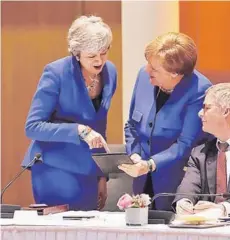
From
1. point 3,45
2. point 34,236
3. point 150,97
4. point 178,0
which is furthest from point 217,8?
point 34,236

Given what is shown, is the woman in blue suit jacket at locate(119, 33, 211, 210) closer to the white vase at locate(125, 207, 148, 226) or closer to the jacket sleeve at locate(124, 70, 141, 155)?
the jacket sleeve at locate(124, 70, 141, 155)

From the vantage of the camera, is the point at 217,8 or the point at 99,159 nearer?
the point at 99,159

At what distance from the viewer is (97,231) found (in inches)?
115

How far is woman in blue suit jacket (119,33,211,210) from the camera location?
3.63 m

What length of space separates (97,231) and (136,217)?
0.17 meters

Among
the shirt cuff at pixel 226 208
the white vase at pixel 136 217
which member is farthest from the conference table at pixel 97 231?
the shirt cuff at pixel 226 208

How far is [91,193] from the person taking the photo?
3867 millimetres

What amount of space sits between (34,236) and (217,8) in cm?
340

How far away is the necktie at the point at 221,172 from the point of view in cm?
340

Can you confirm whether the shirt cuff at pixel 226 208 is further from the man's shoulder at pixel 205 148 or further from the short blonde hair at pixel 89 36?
the short blonde hair at pixel 89 36

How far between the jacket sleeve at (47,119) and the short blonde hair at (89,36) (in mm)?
177

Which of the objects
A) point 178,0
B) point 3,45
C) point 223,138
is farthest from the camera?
point 3,45

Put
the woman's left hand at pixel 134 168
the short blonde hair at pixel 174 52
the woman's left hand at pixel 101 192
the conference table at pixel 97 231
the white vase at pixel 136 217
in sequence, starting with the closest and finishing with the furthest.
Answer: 1. the conference table at pixel 97 231
2. the white vase at pixel 136 217
3. the woman's left hand at pixel 134 168
4. the short blonde hair at pixel 174 52
5. the woman's left hand at pixel 101 192

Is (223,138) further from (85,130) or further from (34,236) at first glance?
(34,236)
